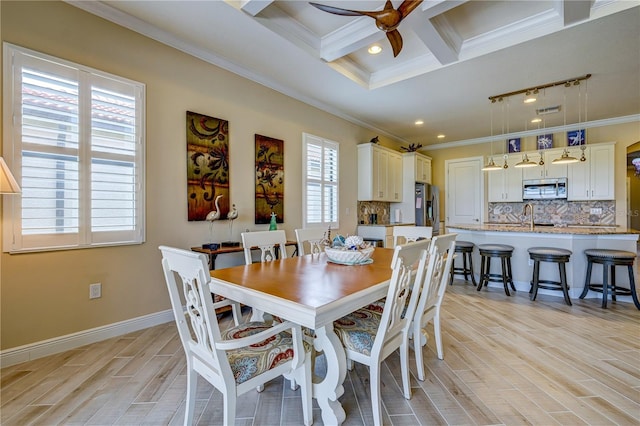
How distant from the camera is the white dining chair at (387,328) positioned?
144 cm

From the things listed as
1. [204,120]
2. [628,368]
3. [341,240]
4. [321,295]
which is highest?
[204,120]

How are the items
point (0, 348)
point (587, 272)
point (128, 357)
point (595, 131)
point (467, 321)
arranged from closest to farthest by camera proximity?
point (0, 348) → point (128, 357) → point (467, 321) → point (587, 272) → point (595, 131)

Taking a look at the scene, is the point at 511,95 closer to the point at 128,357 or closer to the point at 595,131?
the point at 595,131

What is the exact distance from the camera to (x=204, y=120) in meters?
3.17

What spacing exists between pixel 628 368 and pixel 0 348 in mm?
4527

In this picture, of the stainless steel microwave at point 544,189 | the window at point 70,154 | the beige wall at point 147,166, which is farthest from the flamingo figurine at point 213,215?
the stainless steel microwave at point 544,189

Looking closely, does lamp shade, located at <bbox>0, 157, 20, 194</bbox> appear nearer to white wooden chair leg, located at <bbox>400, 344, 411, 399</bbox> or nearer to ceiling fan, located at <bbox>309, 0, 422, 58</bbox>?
ceiling fan, located at <bbox>309, 0, 422, 58</bbox>

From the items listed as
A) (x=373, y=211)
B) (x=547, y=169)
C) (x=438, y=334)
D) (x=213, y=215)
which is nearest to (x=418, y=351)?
(x=438, y=334)

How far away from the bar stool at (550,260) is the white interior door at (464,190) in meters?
2.95

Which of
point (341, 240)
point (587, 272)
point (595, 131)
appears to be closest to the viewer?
point (341, 240)

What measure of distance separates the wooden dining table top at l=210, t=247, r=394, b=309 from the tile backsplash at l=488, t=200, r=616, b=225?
5.56 m

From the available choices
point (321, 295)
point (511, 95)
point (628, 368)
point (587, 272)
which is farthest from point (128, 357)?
point (511, 95)

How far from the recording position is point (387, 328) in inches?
59.2

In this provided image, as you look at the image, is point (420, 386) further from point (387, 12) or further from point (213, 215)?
point (387, 12)
